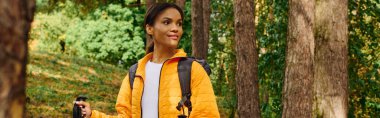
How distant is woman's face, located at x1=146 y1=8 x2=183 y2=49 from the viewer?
3.12 meters

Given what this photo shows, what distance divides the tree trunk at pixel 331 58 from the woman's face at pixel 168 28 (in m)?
4.37

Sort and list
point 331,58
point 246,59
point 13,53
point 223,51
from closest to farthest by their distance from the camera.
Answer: point 13,53, point 331,58, point 246,59, point 223,51

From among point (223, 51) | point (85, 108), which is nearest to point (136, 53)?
point (223, 51)

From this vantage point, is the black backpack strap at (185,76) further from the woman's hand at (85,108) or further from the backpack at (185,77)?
the woman's hand at (85,108)

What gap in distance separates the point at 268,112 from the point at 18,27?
11.6 meters

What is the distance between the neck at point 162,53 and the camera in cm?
315

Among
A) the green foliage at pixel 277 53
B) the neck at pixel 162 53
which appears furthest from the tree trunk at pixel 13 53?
the green foliage at pixel 277 53

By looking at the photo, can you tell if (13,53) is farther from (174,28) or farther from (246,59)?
(246,59)

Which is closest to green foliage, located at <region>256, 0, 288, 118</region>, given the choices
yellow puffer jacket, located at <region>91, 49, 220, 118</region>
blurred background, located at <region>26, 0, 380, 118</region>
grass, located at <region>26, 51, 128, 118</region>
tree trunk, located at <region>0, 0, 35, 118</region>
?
blurred background, located at <region>26, 0, 380, 118</region>

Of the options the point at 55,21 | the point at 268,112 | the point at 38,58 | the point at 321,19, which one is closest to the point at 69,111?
the point at 268,112

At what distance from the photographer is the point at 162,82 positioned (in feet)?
9.95

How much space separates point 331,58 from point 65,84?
14.2 meters

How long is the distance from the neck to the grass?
10161mm

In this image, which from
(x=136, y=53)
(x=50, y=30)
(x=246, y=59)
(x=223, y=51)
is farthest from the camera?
(x=50, y=30)
